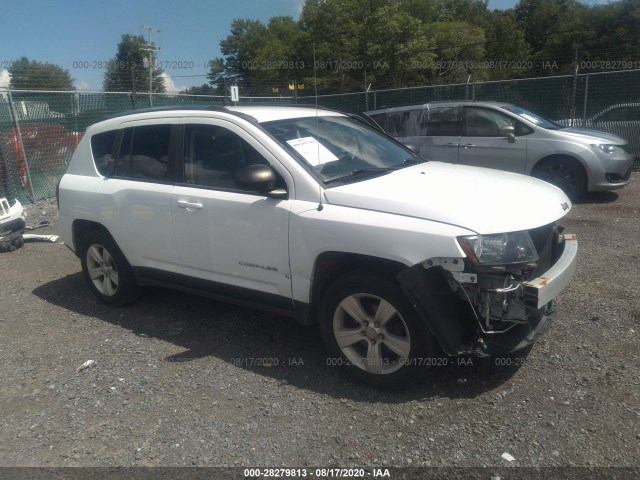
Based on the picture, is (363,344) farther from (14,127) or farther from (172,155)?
(14,127)

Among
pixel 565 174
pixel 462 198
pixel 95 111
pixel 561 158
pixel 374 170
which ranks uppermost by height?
pixel 95 111

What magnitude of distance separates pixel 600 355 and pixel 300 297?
84.6 inches

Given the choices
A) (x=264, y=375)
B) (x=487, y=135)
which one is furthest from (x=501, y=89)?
(x=264, y=375)

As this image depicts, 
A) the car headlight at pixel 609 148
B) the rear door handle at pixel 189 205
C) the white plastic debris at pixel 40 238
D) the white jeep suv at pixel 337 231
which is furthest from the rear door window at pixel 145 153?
the car headlight at pixel 609 148

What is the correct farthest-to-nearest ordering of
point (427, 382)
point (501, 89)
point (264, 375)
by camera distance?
point (501, 89) < point (264, 375) < point (427, 382)

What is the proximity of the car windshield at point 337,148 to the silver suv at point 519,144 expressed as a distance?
191 inches

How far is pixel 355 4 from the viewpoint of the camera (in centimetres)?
3856

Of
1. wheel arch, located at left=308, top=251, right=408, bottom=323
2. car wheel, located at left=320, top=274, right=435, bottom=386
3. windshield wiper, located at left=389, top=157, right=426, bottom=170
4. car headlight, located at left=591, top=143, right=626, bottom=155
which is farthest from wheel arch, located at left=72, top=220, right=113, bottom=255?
car headlight, located at left=591, top=143, right=626, bottom=155

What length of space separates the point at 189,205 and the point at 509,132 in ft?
→ 20.9

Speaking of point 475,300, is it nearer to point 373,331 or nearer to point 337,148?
point 373,331

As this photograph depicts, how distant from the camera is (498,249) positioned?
117 inches

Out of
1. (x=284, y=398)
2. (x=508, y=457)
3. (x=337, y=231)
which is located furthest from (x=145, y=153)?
(x=508, y=457)

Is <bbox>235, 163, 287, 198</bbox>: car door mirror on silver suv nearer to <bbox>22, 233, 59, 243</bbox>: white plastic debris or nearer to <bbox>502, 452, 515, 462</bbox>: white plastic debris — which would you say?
<bbox>502, 452, 515, 462</bbox>: white plastic debris

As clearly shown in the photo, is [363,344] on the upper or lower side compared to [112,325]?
upper
